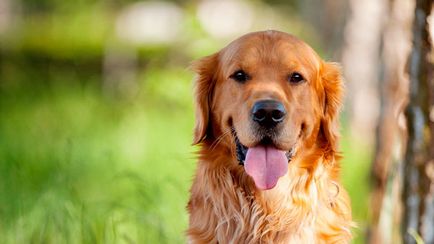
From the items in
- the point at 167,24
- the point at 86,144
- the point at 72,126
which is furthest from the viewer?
the point at 167,24

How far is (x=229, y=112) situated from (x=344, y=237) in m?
0.87

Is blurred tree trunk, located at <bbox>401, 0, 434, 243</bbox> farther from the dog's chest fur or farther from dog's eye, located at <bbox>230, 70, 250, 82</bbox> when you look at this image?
dog's eye, located at <bbox>230, 70, 250, 82</bbox>

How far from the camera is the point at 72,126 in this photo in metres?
12.1

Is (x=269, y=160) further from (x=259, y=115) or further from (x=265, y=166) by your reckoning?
(x=259, y=115)

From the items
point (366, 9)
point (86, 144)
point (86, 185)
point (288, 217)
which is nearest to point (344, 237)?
point (288, 217)

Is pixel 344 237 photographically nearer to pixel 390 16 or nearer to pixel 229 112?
pixel 229 112

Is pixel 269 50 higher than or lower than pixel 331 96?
higher

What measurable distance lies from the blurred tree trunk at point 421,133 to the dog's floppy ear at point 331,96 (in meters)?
0.58

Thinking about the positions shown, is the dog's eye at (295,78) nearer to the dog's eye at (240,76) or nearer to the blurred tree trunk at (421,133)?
the dog's eye at (240,76)

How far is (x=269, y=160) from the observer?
5.35 metres

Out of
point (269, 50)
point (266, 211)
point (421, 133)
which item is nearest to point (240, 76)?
point (269, 50)

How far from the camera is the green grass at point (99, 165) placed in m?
6.52

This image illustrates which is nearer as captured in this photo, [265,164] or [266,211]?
[265,164]

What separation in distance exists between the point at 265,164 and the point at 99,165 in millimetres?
5651
